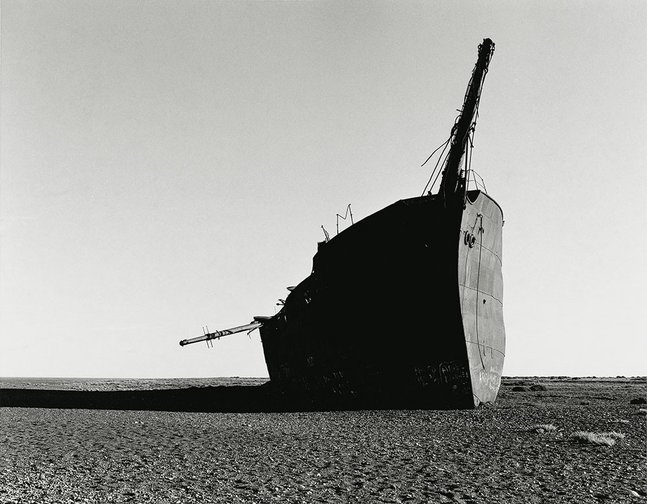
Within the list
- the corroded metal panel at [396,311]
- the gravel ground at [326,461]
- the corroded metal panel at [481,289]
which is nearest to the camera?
the gravel ground at [326,461]

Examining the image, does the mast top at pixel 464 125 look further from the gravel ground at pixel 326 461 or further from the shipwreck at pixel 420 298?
the gravel ground at pixel 326 461

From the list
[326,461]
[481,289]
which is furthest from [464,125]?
[326,461]

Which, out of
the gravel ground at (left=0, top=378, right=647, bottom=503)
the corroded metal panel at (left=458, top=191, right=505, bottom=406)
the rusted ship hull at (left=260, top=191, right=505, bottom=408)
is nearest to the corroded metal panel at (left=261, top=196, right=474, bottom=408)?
the rusted ship hull at (left=260, top=191, right=505, bottom=408)

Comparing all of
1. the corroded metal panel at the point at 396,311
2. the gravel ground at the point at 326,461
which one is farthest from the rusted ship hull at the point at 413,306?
the gravel ground at the point at 326,461

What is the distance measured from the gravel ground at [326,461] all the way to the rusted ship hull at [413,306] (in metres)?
1.87

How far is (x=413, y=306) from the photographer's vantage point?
15172 mm

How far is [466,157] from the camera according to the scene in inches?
627

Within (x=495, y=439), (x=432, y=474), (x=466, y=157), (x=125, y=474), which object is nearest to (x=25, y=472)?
(x=125, y=474)

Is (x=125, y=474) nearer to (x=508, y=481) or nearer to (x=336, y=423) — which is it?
(x=508, y=481)

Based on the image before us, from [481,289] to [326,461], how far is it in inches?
393

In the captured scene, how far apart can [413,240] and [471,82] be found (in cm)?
497

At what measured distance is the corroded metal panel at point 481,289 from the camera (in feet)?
49.4

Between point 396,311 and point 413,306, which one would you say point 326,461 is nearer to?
point 413,306

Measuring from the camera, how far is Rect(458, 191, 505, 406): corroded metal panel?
15.1 m
